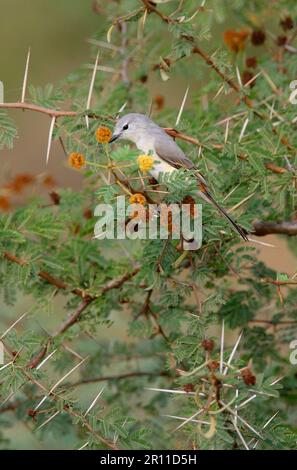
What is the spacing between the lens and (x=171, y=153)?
14.6 feet

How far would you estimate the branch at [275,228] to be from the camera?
4.45 meters

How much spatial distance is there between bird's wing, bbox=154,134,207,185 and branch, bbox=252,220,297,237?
0.52 meters

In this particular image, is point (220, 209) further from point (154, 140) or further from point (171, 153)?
point (154, 140)

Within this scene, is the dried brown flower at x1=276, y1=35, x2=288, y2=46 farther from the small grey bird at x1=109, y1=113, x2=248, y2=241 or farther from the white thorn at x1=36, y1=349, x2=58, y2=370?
the white thorn at x1=36, y1=349, x2=58, y2=370

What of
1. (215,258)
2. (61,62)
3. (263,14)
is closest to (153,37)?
(263,14)

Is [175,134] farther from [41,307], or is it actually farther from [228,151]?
[41,307]

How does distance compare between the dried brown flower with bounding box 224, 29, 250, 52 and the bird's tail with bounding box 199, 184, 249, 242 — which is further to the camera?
the dried brown flower with bounding box 224, 29, 250, 52

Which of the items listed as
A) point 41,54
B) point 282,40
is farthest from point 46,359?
point 41,54

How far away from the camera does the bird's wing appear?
437 centimetres

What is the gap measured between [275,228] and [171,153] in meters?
0.69

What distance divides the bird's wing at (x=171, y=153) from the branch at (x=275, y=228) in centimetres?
52

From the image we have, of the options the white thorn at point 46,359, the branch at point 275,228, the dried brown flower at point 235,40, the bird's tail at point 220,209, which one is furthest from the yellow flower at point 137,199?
the dried brown flower at point 235,40

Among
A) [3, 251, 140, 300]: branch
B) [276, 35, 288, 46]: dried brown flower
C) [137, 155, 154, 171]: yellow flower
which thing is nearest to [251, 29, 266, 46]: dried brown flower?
[276, 35, 288, 46]: dried brown flower

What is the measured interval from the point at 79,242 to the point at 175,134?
1126 mm
